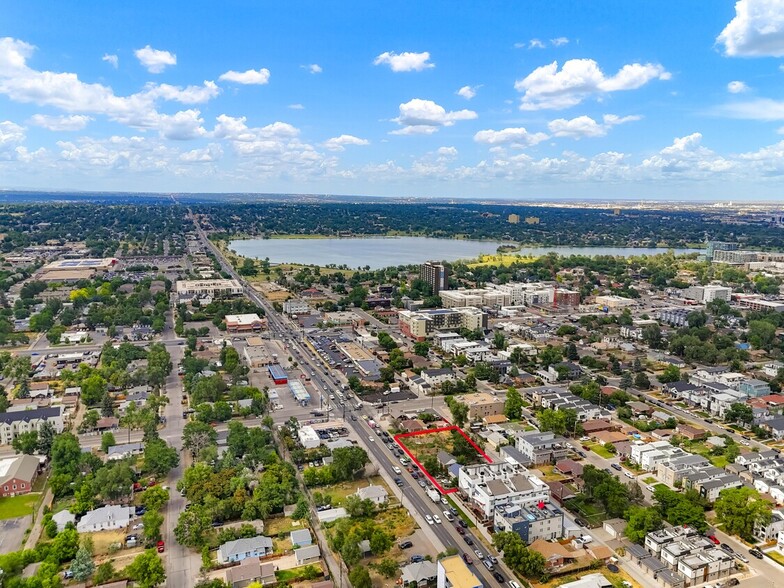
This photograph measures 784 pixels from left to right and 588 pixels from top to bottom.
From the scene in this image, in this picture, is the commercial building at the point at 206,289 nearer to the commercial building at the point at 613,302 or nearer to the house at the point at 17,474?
the house at the point at 17,474

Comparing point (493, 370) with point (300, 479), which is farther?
point (493, 370)

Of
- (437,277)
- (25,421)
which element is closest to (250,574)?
(25,421)

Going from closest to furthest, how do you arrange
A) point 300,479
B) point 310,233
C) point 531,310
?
point 300,479 → point 531,310 → point 310,233

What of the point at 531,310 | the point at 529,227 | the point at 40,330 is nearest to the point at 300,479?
the point at 40,330

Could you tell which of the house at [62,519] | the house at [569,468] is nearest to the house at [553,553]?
the house at [569,468]

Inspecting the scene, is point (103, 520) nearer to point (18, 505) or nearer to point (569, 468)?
point (18, 505)

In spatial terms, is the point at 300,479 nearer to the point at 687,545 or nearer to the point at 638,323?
the point at 687,545

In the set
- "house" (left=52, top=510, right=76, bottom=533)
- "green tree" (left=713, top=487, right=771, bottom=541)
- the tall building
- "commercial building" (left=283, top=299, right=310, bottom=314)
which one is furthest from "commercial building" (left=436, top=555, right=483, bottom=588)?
the tall building
